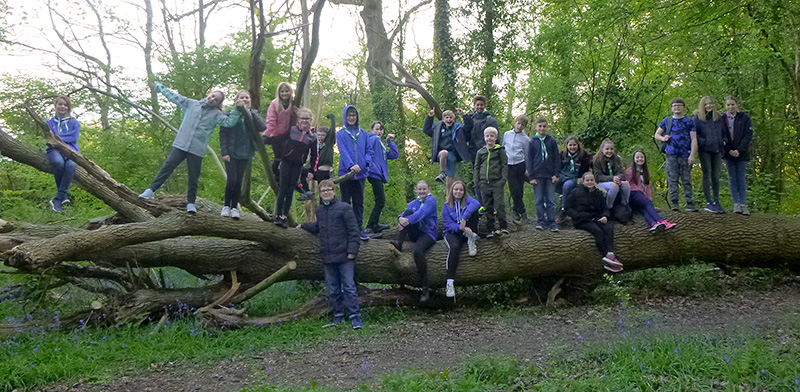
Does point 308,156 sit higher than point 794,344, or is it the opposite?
point 308,156

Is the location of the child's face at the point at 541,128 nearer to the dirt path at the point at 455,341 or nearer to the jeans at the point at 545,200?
the jeans at the point at 545,200

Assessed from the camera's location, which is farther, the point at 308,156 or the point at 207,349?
the point at 308,156

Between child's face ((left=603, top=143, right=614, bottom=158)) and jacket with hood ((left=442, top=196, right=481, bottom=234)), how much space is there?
7.16 ft

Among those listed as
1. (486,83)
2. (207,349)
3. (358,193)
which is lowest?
(207,349)

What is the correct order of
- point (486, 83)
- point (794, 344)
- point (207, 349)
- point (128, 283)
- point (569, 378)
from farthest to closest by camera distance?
point (486, 83)
point (128, 283)
point (207, 349)
point (794, 344)
point (569, 378)

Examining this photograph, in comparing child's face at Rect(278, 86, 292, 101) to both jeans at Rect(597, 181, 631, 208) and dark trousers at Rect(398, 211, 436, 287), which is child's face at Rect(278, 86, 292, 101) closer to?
dark trousers at Rect(398, 211, 436, 287)

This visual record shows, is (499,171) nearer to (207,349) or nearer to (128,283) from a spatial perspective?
(207,349)

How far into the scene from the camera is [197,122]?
695 centimetres

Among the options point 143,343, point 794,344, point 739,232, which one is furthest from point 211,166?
point 794,344

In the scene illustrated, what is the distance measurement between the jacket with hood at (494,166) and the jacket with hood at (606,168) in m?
1.41

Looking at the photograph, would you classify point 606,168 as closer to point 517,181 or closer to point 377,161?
point 517,181

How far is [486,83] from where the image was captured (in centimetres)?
1591

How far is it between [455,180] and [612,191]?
2355 millimetres

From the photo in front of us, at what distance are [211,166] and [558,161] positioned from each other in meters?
11.2
